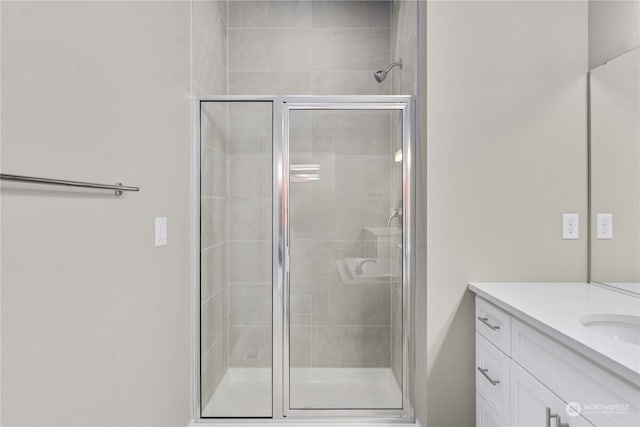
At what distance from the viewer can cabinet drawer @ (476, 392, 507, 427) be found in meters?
1.61

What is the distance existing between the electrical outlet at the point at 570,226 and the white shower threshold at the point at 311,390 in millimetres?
1087

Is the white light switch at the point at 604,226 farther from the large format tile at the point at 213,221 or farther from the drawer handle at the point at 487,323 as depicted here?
the large format tile at the point at 213,221

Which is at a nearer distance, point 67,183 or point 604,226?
point 67,183

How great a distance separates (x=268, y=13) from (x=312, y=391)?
7.91 feet

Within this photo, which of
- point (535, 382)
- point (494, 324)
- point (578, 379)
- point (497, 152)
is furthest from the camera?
point (497, 152)

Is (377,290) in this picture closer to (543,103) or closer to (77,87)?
(543,103)

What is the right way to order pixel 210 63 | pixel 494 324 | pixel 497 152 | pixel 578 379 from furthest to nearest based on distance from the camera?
pixel 210 63 → pixel 497 152 → pixel 494 324 → pixel 578 379

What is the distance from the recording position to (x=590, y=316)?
1342 mm

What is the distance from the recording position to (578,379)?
3.58ft

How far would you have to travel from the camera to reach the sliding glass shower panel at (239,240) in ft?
6.74

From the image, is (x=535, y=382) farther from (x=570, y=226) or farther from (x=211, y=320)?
(x=211, y=320)

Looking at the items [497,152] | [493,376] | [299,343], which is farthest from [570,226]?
[299,343]

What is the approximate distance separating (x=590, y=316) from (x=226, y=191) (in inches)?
63.9

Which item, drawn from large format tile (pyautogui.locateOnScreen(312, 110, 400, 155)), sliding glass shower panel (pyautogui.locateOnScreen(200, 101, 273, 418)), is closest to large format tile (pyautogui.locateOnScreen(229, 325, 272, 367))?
sliding glass shower panel (pyautogui.locateOnScreen(200, 101, 273, 418))
